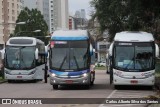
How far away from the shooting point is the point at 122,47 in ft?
88.7

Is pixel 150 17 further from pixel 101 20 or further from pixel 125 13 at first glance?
pixel 101 20

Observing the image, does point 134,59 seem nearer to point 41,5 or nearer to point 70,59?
point 70,59

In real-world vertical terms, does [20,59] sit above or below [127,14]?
below

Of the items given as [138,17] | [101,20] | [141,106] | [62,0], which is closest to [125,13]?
[138,17]

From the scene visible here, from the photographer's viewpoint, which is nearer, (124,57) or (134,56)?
(134,56)

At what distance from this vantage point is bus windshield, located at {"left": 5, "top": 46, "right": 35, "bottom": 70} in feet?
119

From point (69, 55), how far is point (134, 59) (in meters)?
3.70

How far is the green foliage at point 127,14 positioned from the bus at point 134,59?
8.31ft

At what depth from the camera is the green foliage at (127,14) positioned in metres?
29.2

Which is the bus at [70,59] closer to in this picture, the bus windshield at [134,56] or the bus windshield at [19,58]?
the bus windshield at [134,56]

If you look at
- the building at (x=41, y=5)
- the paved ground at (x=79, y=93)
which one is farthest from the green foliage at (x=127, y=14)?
the building at (x=41, y=5)

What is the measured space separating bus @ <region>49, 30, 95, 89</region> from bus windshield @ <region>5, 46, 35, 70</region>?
894 cm

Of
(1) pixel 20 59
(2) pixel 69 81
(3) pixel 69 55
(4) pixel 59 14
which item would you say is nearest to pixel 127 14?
(3) pixel 69 55

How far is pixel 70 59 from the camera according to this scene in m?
27.3
